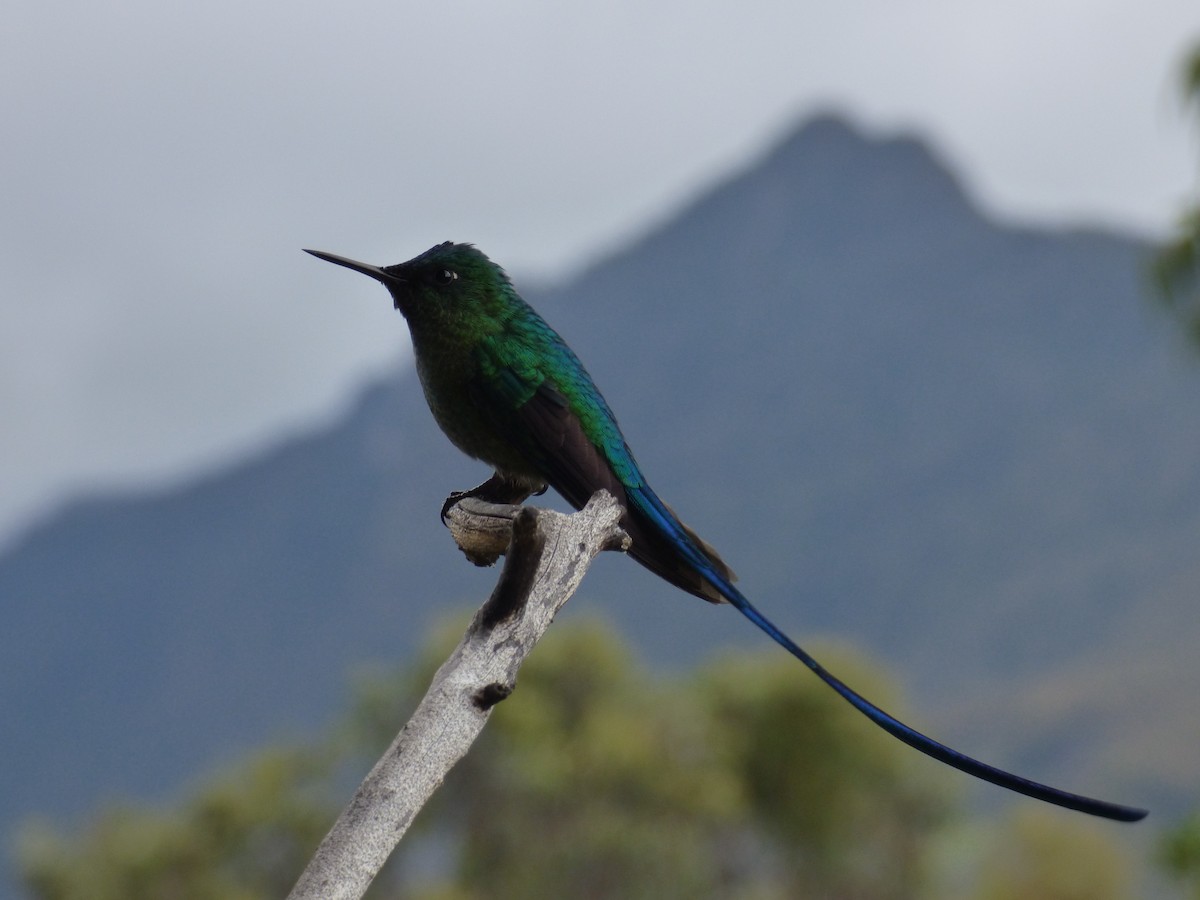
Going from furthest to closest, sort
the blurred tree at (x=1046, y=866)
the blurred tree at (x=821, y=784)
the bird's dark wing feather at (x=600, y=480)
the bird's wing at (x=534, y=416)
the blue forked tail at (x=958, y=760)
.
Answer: the blurred tree at (x=1046, y=866) → the blurred tree at (x=821, y=784) → the bird's wing at (x=534, y=416) → the bird's dark wing feather at (x=600, y=480) → the blue forked tail at (x=958, y=760)

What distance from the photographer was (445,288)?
4.50 meters

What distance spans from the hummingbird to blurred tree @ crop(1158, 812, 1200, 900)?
22.6ft

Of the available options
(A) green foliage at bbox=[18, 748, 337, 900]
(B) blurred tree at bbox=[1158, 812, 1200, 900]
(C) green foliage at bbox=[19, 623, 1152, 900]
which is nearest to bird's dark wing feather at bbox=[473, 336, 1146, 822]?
(B) blurred tree at bbox=[1158, 812, 1200, 900]

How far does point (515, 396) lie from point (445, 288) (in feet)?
1.38

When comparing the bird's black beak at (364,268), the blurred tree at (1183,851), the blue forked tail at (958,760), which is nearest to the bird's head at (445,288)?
the bird's black beak at (364,268)

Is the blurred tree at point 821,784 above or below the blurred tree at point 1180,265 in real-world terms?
below

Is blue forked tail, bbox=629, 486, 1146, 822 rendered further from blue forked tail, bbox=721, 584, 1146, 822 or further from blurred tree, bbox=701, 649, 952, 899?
blurred tree, bbox=701, 649, 952, 899

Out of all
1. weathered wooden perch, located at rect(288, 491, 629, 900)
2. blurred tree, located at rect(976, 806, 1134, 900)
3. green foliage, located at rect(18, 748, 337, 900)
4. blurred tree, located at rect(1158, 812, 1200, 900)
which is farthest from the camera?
blurred tree, located at rect(976, 806, 1134, 900)

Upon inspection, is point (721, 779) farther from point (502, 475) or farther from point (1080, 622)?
point (1080, 622)

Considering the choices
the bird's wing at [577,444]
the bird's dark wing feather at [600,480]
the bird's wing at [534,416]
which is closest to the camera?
the bird's dark wing feather at [600,480]

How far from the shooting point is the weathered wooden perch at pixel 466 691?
9.30ft

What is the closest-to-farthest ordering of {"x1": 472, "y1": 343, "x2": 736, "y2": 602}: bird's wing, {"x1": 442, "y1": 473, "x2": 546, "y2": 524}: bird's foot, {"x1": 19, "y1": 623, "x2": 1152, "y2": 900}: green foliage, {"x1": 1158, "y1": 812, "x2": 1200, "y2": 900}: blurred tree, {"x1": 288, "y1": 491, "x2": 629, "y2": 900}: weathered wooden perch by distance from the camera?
{"x1": 288, "y1": 491, "x2": 629, "y2": 900}: weathered wooden perch
{"x1": 472, "y1": 343, "x2": 736, "y2": 602}: bird's wing
{"x1": 442, "y1": 473, "x2": 546, "y2": 524}: bird's foot
{"x1": 1158, "y1": 812, "x2": 1200, "y2": 900}: blurred tree
{"x1": 19, "y1": 623, "x2": 1152, "y2": 900}: green foliage

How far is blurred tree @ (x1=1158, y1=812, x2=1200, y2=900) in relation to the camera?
9578mm

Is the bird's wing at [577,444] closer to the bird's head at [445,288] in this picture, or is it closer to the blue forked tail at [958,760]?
the bird's head at [445,288]
